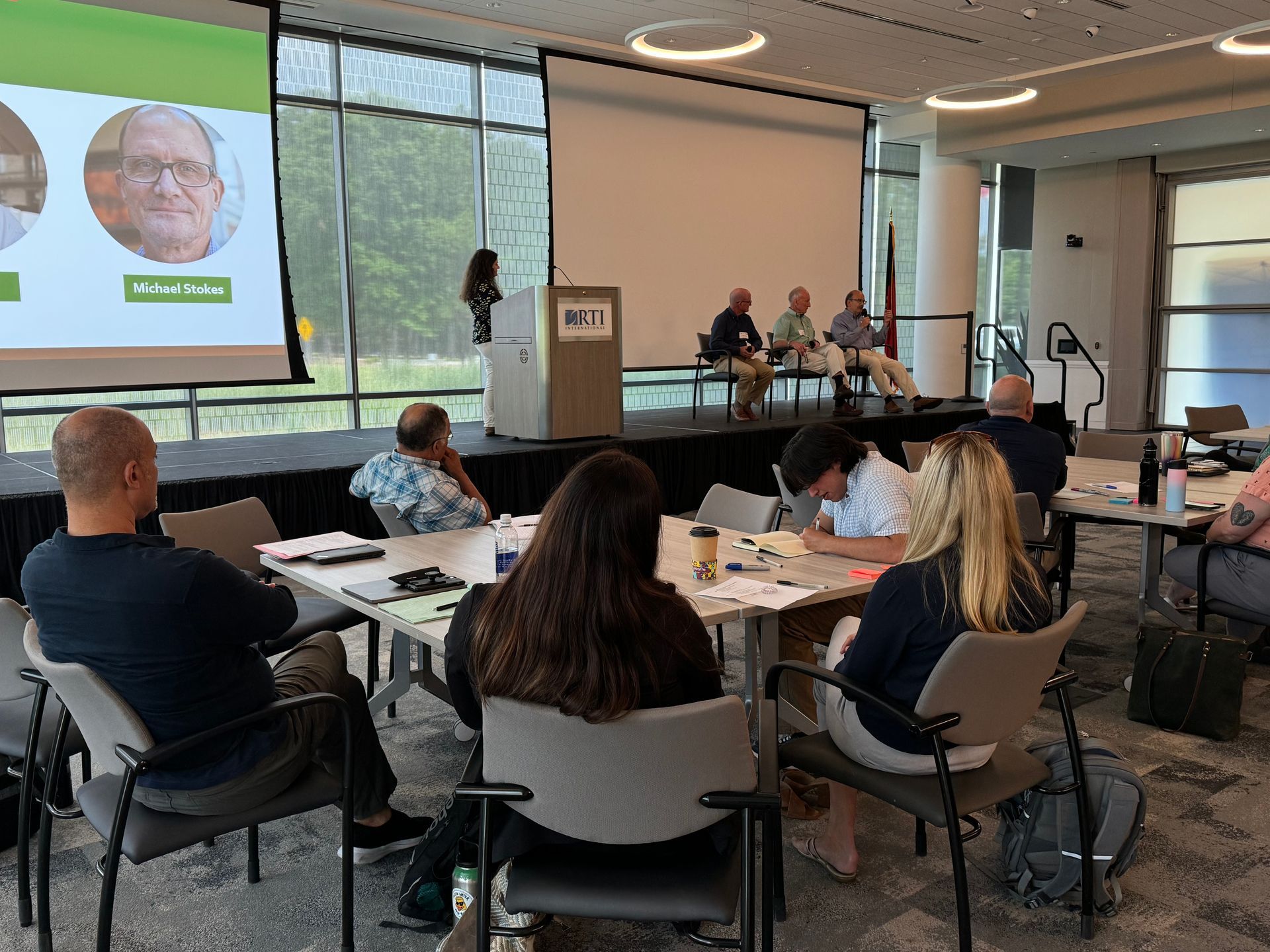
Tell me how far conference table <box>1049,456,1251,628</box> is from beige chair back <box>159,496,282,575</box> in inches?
125

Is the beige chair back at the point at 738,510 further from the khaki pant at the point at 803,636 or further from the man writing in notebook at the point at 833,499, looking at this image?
the khaki pant at the point at 803,636

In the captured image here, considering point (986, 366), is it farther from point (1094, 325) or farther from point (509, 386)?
point (509, 386)

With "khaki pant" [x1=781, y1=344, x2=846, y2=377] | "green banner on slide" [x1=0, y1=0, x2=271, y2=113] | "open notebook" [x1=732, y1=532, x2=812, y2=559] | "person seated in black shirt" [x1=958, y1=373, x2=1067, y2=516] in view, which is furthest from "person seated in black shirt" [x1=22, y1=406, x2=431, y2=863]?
"khaki pant" [x1=781, y1=344, x2=846, y2=377]

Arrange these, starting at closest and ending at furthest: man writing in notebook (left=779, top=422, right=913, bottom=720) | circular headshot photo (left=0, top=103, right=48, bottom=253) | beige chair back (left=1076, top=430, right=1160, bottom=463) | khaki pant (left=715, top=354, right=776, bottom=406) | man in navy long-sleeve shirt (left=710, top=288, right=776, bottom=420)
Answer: man writing in notebook (left=779, top=422, right=913, bottom=720)
beige chair back (left=1076, top=430, right=1160, bottom=463)
circular headshot photo (left=0, top=103, right=48, bottom=253)
man in navy long-sleeve shirt (left=710, top=288, right=776, bottom=420)
khaki pant (left=715, top=354, right=776, bottom=406)

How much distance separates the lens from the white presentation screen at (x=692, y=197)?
863 centimetres

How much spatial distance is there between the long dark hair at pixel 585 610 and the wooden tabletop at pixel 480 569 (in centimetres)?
63

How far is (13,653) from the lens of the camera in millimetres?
2264

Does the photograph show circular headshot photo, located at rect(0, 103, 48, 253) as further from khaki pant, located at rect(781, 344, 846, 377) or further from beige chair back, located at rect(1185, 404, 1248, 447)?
beige chair back, located at rect(1185, 404, 1248, 447)

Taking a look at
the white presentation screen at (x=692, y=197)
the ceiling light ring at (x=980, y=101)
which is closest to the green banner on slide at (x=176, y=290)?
the white presentation screen at (x=692, y=197)

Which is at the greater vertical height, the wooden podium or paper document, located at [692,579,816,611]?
the wooden podium

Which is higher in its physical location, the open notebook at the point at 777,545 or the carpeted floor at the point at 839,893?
the open notebook at the point at 777,545

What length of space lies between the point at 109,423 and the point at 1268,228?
40.8ft

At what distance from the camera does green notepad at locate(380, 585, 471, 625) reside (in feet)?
7.92

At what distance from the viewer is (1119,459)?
5547 millimetres
